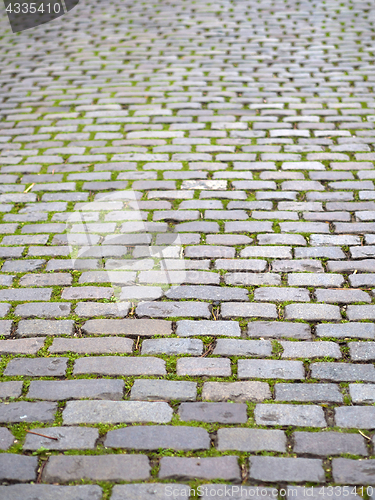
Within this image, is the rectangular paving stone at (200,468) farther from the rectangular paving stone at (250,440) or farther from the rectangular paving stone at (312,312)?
the rectangular paving stone at (312,312)

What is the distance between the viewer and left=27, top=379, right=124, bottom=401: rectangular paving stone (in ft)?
7.64

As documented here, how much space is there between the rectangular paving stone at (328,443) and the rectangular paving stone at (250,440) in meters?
0.06

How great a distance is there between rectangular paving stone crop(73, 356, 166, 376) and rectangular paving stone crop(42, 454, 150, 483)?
46 centimetres

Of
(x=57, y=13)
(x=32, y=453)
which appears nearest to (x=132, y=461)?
(x=32, y=453)

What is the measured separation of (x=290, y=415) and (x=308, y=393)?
156mm

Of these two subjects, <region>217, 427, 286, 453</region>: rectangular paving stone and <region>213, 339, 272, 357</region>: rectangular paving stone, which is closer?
<region>217, 427, 286, 453</region>: rectangular paving stone

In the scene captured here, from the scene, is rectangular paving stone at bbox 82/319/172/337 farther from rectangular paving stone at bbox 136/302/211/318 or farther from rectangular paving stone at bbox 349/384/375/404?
rectangular paving stone at bbox 349/384/375/404

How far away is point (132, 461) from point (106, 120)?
3.78 m

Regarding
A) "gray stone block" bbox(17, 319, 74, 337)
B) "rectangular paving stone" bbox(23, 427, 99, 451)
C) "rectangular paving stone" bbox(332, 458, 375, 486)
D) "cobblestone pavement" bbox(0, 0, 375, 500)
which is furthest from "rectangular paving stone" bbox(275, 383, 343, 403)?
"gray stone block" bbox(17, 319, 74, 337)

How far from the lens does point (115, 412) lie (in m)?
2.25

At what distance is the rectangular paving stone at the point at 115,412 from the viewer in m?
2.21

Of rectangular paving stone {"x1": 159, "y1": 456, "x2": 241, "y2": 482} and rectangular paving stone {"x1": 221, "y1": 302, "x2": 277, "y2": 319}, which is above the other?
rectangular paving stone {"x1": 159, "y1": 456, "x2": 241, "y2": 482}

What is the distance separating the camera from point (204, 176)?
13.5 feet

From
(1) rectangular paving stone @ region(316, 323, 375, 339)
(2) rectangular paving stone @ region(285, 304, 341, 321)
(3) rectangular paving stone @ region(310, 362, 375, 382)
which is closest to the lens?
(3) rectangular paving stone @ region(310, 362, 375, 382)
